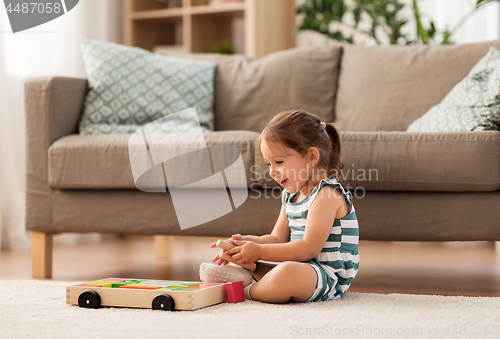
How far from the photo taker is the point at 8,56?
2645 mm

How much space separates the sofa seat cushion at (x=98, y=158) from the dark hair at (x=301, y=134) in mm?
288

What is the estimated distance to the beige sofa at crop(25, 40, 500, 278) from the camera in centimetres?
148

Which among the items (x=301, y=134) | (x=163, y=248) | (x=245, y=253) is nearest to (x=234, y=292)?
(x=245, y=253)

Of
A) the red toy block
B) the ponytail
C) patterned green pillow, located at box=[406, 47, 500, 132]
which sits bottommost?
the red toy block

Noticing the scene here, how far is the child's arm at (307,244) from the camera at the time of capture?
1.26m

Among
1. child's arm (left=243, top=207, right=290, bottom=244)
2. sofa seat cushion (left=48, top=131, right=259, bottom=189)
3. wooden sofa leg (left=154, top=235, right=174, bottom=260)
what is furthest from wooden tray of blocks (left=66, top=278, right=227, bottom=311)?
wooden sofa leg (left=154, top=235, right=174, bottom=260)

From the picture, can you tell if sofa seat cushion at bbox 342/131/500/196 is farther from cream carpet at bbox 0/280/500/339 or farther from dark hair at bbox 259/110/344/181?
cream carpet at bbox 0/280/500/339

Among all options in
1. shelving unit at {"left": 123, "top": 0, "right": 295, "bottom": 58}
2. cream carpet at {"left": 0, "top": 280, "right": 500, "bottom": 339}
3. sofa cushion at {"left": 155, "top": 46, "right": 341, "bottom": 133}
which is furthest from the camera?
shelving unit at {"left": 123, "top": 0, "right": 295, "bottom": 58}

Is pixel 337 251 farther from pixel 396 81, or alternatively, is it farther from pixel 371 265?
pixel 396 81

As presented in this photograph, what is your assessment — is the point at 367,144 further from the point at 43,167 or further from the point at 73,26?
the point at 73,26

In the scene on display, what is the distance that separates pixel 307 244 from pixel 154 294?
1.15ft

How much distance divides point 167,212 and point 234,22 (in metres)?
2.10

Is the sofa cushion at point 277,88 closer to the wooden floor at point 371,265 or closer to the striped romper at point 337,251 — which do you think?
the wooden floor at point 371,265

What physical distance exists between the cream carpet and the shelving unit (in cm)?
208
